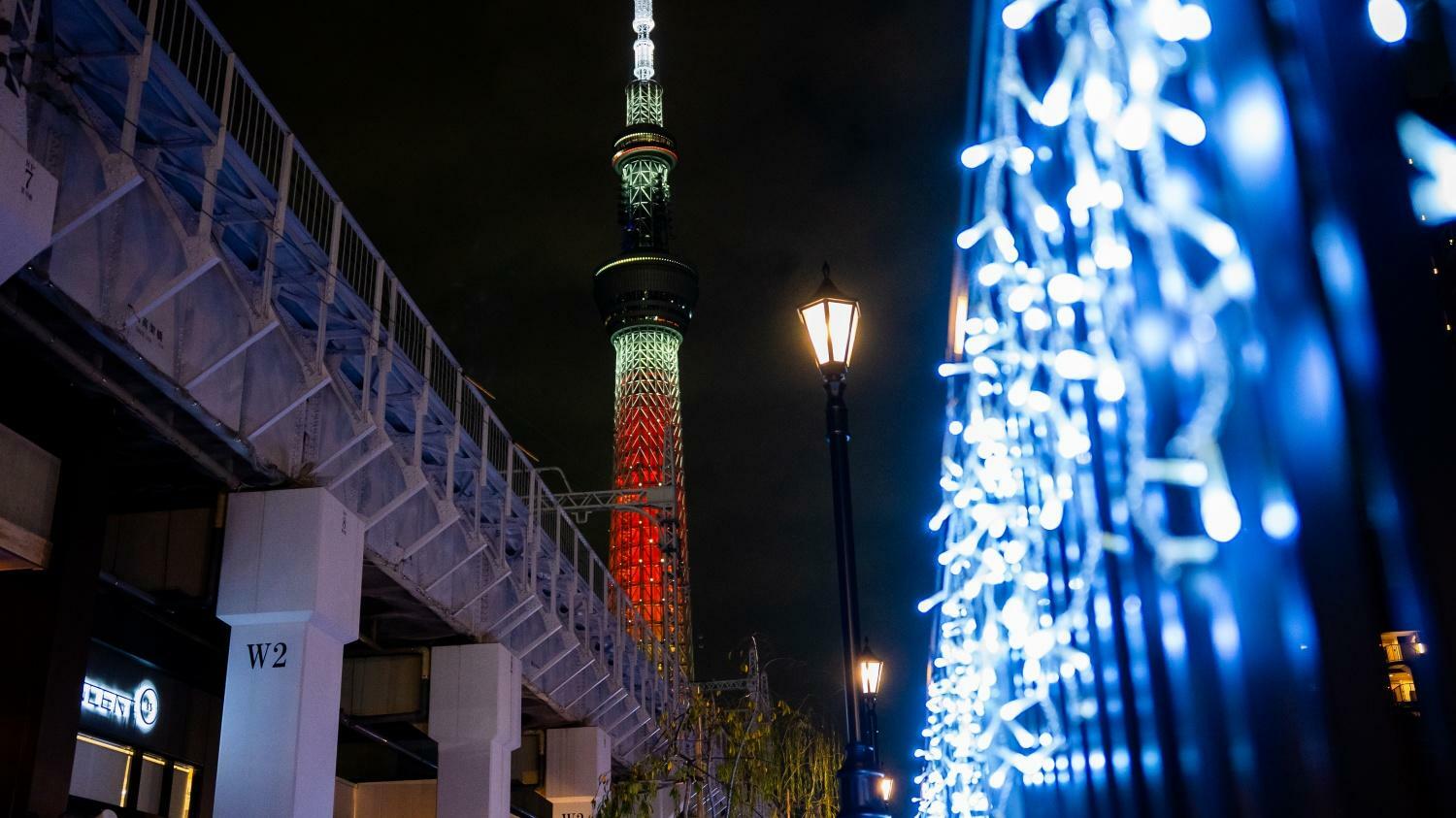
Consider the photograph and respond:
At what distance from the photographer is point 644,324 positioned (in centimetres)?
12069

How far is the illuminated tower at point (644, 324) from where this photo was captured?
4419 inches

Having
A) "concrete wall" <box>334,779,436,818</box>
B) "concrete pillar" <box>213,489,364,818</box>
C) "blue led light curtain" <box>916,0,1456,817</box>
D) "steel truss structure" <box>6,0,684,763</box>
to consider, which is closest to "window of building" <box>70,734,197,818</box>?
"concrete pillar" <box>213,489,364,818</box>

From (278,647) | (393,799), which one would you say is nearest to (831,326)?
(278,647)

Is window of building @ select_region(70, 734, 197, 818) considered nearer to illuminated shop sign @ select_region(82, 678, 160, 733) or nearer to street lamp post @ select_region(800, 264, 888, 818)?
illuminated shop sign @ select_region(82, 678, 160, 733)

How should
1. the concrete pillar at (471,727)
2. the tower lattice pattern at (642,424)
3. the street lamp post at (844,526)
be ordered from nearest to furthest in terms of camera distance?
the street lamp post at (844,526) → the concrete pillar at (471,727) → the tower lattice pattern at (642,424)

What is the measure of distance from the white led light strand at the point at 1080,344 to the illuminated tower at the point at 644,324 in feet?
316

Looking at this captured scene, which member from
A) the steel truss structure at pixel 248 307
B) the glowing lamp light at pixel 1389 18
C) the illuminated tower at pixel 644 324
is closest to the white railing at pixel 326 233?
the steel truss structure at pixel 248 307

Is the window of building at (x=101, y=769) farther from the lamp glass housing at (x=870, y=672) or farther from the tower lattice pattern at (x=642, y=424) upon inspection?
the tower lattice pattern at (x=642, y=424)

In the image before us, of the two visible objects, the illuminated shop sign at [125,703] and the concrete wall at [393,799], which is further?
the concrete wall at [393,799]

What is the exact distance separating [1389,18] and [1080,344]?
4.56m

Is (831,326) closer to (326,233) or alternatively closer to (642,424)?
(326,233)

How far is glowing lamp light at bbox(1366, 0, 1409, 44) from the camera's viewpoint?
3607 millimetres

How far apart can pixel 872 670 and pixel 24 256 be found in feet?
42.5

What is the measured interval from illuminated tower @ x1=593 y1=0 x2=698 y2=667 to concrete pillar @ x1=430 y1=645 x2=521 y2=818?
8634 centimetres
